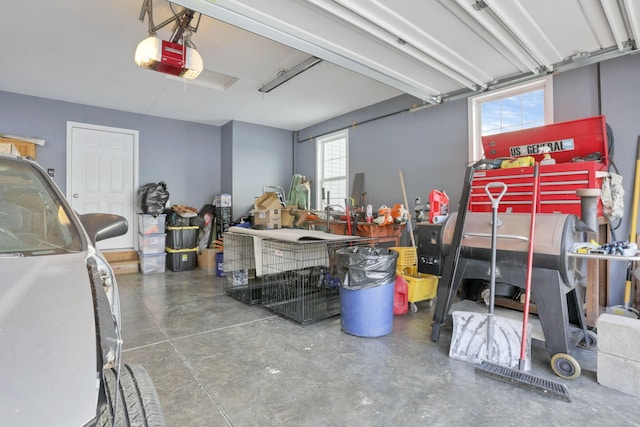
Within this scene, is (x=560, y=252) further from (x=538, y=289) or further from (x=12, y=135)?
(x=12, y=135)

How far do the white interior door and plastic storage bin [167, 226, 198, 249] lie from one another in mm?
892

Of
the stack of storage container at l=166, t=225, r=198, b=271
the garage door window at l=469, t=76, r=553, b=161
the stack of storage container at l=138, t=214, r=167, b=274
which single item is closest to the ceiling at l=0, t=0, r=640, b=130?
the garage door window at l=469, t=76, r=553, b=161

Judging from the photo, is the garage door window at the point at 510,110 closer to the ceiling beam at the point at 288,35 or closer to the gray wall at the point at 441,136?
the gray wall at the point at 441,136

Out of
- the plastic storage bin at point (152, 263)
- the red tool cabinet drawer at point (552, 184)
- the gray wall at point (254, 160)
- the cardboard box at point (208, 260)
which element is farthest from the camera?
the gray wall at point (254, 160)

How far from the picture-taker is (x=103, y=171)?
571 cm

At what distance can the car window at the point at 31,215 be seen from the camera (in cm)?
118

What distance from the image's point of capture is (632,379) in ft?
5.98

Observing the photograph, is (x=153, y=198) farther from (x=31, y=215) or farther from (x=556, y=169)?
(x=556, y=169)

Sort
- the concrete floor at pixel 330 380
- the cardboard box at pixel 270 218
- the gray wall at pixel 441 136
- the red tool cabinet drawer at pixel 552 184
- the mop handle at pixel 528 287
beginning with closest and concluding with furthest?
the concrete floor at pixel 330 380
the mop handle at pixel 528 287
the red tool cabinet drawer at pixel 552 184
the gray wall at pixel 441 136
the cardboard box at pixel 270 218

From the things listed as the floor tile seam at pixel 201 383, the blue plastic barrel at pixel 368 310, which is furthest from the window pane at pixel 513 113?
the floor tile seam at pixel 201 383

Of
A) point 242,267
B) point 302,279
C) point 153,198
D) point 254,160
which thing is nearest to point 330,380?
point 302,279

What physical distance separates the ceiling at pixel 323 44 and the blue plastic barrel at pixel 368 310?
6.82 ft

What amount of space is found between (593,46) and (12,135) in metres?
7.32

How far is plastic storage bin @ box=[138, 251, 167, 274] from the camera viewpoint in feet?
17.5
